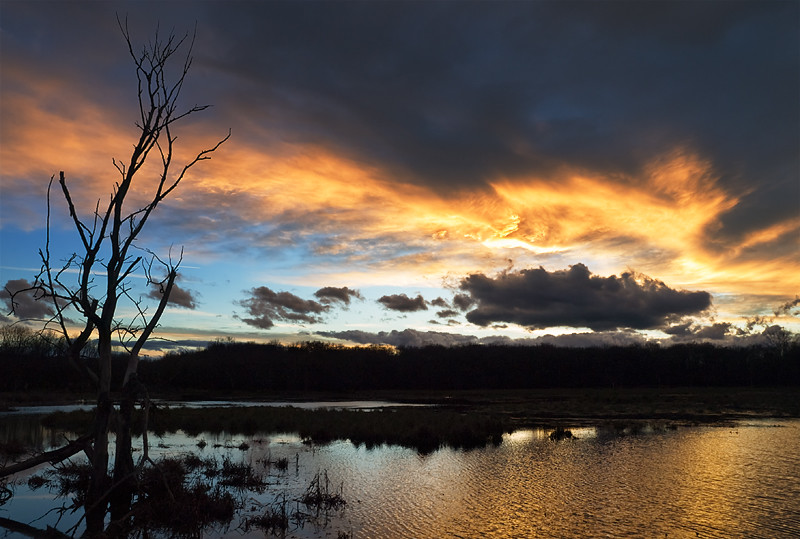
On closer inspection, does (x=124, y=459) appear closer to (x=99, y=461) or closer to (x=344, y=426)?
(x=99, y=461)

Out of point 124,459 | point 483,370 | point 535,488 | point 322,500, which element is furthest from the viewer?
point 483,370

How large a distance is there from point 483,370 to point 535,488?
115085 millimetres

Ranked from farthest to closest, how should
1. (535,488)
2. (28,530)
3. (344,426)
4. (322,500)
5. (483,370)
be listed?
1. (483,370)
2. (344,426)
3. (535,488)
4. (322,500)
5. (28,530)

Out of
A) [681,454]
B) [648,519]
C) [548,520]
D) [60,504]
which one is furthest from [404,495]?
[681,454]

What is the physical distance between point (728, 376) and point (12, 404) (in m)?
130

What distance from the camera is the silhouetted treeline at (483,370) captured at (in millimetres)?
117250

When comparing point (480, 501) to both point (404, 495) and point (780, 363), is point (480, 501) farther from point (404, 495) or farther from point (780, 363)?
point (780, 363)

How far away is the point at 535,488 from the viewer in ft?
58.5

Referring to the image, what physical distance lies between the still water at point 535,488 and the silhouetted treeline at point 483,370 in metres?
91.7

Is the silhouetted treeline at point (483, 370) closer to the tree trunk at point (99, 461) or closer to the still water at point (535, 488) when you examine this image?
the still water at point (535, 488)

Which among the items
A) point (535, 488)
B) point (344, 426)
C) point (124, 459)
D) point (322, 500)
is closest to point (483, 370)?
point (344, 426)

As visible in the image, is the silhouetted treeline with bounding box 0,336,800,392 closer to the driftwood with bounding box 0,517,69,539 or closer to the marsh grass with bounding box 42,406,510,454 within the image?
the marsh grass with bounding box 42,406,510,454

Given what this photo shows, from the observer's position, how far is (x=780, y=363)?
11900cm

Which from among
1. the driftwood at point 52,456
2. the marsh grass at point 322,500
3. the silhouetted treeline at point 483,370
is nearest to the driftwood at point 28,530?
the driftwood at point 52,456
